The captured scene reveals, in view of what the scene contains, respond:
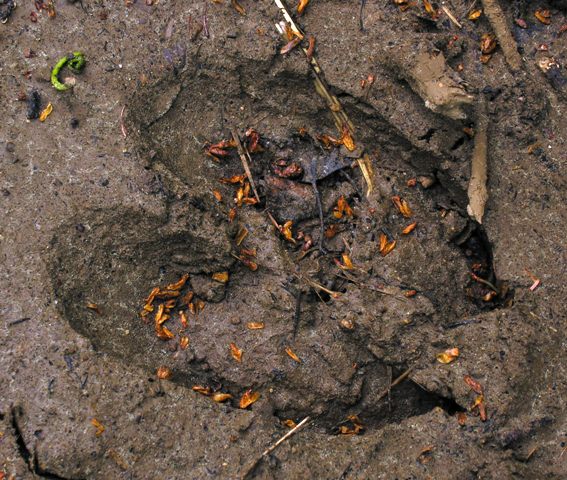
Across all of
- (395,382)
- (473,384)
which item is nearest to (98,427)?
(395,382)

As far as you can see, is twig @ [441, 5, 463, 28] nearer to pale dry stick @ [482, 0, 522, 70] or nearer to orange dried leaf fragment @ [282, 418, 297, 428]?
pale dry stick @ [482, 0, 522, 70]

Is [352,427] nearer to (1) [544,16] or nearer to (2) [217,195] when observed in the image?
(2) [217,195]

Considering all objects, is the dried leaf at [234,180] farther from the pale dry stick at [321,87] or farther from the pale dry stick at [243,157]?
the pale dry stick at [321,87]

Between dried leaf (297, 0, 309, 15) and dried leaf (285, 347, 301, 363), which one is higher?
dried leaf (297, 0, 309, 15)

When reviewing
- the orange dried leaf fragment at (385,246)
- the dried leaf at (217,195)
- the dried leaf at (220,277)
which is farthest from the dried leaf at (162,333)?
the orange dried leaf fragment at (385,246)

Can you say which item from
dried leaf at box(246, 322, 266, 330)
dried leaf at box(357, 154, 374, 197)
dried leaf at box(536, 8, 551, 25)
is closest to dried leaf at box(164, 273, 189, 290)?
dried leaf at box(246, 322, 266, 330)

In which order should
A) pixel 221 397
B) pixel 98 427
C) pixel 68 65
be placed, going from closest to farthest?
pixel 98 427, pixel 221 397, pixel 68 65
